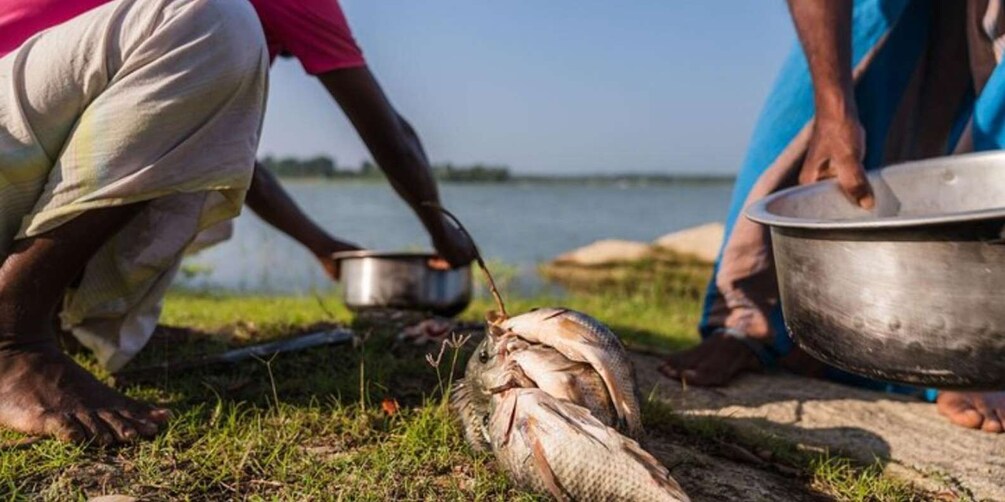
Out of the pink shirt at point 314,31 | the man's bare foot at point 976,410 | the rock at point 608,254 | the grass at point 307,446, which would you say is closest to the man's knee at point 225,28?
the pink shirt at point 314,31

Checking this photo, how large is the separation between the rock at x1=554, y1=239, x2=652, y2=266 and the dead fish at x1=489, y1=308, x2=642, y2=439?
304 inches

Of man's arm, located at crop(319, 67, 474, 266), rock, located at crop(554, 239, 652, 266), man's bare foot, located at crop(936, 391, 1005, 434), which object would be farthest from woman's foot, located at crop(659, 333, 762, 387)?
rock, located at crop(554, 239, 652, 266)

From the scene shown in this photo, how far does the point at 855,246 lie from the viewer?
200 centimetres

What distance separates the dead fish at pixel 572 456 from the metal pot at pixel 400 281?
193cm

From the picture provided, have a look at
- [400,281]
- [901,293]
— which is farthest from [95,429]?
[901,293]

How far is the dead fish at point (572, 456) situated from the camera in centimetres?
186

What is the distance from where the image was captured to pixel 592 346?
213 centimetres

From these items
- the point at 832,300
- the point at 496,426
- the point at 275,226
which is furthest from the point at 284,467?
the point at 275,226

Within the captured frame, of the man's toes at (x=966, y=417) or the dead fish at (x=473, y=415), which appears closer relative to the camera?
the dead fish at (x=473, y=415)

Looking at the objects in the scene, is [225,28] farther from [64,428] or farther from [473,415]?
[473,415]

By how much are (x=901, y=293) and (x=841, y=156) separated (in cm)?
99

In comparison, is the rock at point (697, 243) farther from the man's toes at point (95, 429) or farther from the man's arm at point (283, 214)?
the man's toes at point (95, 429)

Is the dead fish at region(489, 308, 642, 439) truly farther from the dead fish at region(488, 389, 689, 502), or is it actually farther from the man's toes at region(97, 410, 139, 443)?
the man's toes at region(97, 410, 139, 443)

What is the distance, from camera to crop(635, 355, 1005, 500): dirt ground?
2406 mm
